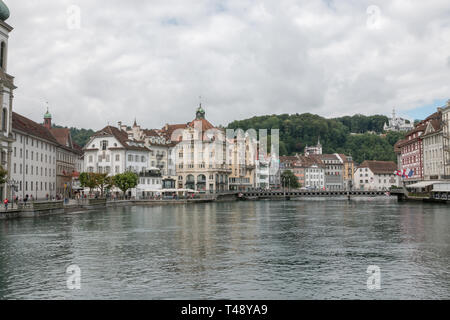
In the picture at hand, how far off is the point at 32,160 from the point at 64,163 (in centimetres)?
2223

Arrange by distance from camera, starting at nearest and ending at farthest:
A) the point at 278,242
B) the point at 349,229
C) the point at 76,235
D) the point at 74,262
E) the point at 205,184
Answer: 1. the point at 74,262
2. the point at 278,242
3. the point at 76,235
4. the point at 349,229
5. the point at 205,184

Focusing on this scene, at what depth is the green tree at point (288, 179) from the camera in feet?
583

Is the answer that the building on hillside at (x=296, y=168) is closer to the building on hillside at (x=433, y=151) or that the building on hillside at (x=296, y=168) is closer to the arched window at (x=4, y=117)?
the building on hillside at (x=433, y=151)

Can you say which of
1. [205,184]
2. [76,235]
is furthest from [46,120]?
[76,235]

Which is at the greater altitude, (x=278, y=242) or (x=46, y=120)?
(x=46, y=120)

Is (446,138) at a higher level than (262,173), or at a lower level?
higher

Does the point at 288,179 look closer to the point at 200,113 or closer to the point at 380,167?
the point at 380,167

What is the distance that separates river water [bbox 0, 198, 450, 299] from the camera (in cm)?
1742

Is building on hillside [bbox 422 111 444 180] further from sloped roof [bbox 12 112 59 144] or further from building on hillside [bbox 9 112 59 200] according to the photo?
sloped roof [bbox 12 112 59 144]

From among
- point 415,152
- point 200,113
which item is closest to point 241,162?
point 200,113

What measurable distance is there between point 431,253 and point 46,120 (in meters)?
119

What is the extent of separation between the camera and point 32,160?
79562mm
